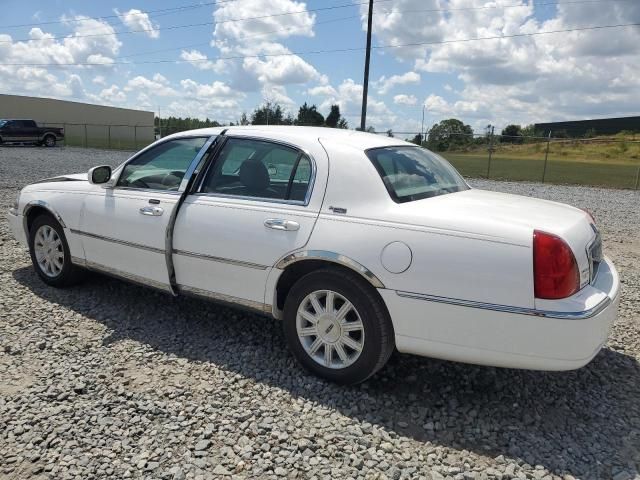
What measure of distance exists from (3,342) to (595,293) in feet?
12.8

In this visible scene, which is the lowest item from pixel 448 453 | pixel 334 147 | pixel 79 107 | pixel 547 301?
pixel 448 453

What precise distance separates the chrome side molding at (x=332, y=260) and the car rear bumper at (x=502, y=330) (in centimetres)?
10

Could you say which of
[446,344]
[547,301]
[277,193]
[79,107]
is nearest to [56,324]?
[277,193]

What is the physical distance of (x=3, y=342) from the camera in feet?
12.2

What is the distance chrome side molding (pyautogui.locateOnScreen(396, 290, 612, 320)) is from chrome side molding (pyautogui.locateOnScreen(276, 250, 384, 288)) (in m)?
0.19

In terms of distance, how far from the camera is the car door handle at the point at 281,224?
10.6ft

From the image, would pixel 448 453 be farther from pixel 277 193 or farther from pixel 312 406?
pixel 277 193

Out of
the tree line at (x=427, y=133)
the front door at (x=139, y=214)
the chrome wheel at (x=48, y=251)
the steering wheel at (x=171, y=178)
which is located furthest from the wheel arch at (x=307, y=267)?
the tree line at (x=427, y=133)

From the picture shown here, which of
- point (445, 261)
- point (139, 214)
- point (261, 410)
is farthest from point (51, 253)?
point (445, 261)

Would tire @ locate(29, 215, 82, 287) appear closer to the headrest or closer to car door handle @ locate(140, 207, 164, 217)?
car door handle @ locate(140, 207, 164, 217)

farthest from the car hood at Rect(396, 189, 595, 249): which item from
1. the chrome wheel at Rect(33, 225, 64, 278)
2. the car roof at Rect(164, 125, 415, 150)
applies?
the chrome wheel at Rect(33, 225, 64, 278)

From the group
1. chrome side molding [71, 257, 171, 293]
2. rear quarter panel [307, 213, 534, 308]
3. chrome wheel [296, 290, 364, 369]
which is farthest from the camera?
chrome side molding [71, 257, 171, 293]

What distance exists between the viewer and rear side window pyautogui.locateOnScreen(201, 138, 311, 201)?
3420 millimetres

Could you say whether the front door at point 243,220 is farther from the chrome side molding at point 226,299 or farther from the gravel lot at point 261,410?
the gravel lot at point 261,410
